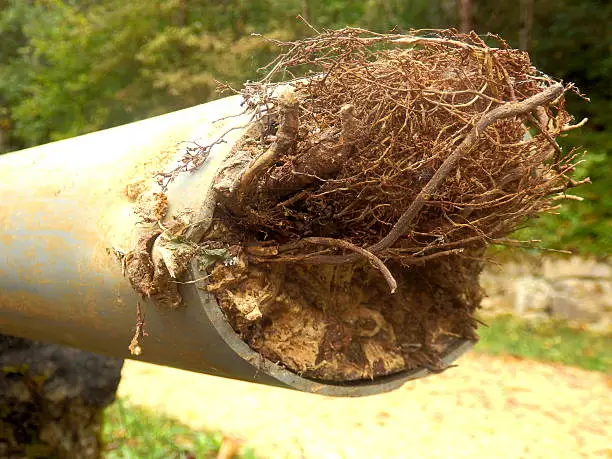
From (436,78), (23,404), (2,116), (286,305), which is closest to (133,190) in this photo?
(286,305)

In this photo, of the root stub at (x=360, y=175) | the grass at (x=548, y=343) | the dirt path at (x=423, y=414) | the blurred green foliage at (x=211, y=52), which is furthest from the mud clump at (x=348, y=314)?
the blurred green foliage at (x=211, y=52)

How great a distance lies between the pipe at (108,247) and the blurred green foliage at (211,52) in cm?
643

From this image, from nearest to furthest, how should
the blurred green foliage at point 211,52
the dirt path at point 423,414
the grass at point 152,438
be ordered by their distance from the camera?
the grass at point 152,438 → the dirt path at point 423,414 → the blurred green foliage at point 211,52

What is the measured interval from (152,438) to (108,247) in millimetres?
3179

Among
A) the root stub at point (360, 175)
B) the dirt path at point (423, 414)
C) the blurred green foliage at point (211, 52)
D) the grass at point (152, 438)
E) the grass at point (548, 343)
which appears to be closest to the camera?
the root stub at point (360, 175)

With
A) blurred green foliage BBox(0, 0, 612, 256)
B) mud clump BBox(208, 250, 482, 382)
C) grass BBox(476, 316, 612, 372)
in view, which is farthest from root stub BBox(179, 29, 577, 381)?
blurred green foliage BBox(0, 0, 612, 256)

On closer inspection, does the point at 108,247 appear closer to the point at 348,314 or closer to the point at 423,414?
the point at 348,314

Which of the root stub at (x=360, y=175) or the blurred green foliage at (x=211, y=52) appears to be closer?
the root stub at (x=360, y=175)

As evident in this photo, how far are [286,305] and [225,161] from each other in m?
0.36

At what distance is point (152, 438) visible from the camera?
4.38m

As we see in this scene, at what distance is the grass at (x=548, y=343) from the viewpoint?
655 centimetres

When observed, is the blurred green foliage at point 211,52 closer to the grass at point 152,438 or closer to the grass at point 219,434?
the grass at point 219,434

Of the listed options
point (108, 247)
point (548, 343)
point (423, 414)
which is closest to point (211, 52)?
point (548, 343)

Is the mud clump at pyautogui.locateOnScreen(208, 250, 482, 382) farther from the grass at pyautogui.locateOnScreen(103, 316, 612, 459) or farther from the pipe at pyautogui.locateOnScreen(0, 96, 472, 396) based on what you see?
the grass at pyautogui.locateOnScreen(103, 316, 612, 459)
